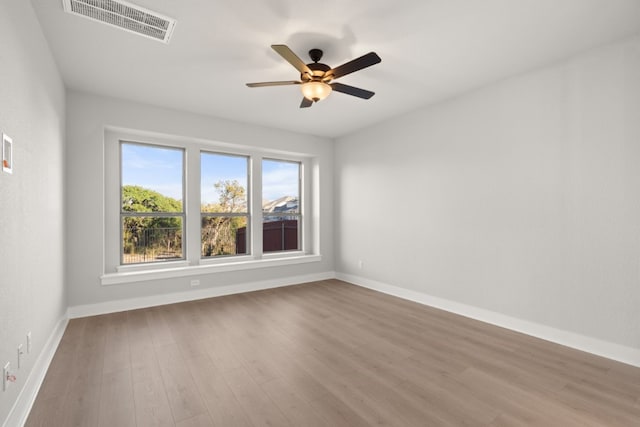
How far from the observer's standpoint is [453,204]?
399cm

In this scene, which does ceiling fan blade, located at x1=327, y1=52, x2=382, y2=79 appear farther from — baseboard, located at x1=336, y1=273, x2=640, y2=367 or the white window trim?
baseboard, located at x1=336, y1=273, x2=640, y2=367

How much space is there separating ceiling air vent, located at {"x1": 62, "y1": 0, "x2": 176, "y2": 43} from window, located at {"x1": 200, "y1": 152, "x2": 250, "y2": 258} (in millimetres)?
2544

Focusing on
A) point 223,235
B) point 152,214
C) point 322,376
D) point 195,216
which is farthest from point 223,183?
point 322,376

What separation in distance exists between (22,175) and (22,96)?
0.52 meters

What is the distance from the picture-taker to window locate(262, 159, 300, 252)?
5637 millimetres

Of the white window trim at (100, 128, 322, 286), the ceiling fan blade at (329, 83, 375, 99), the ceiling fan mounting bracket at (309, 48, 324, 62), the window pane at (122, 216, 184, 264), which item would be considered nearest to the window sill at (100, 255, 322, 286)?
the white window trim at (100, 128, 322, 286)

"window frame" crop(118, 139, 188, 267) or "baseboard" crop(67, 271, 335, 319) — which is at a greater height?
"window frame" crop(118, 139, 188, 267)

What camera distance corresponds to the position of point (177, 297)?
14.4 feet

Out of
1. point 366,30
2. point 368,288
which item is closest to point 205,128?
point 366,30

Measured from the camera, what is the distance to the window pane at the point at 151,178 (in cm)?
433

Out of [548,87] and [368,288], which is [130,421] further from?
[548,87]

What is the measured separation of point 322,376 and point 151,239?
3.37 m

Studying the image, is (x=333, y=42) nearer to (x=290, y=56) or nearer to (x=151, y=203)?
(x=290, y=56)

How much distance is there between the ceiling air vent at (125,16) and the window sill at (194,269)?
9.62 feet
